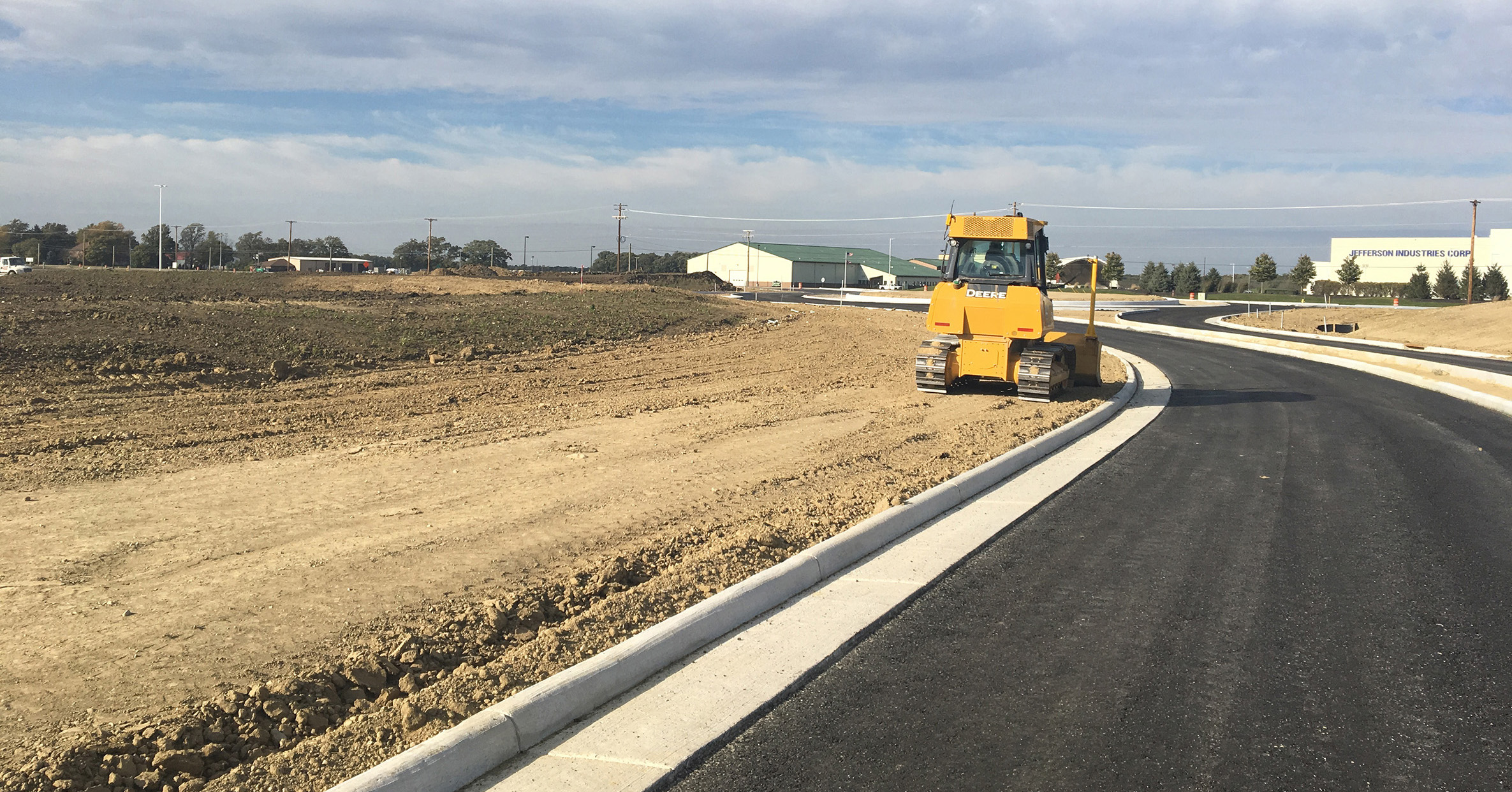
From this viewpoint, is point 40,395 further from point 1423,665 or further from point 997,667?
point 1423,665

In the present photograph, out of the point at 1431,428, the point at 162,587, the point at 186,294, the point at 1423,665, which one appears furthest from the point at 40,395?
the point at 1431,428

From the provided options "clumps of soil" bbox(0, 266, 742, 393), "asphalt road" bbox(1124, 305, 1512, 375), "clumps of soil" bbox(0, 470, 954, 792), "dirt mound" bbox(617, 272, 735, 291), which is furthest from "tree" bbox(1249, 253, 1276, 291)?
"clumps of soil" bbox(0, 470, 954, 792)

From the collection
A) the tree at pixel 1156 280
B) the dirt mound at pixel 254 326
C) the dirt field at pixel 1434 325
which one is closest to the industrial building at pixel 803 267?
the tree at pixel 1156 280

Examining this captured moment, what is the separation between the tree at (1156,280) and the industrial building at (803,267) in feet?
78.7

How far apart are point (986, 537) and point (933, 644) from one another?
2428 mm

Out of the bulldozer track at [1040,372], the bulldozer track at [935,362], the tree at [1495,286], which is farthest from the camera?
the tree at [1495,286]

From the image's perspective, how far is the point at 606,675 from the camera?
187 inches

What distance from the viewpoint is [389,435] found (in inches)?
453

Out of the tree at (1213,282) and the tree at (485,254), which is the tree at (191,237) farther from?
the tree at (1213,282)

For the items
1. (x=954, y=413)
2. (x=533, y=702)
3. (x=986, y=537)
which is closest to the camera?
(x=533, y=702)

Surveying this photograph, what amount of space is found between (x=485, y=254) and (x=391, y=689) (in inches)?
5014

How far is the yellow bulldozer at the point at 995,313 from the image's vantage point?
15914mm

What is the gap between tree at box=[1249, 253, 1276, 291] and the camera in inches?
3831

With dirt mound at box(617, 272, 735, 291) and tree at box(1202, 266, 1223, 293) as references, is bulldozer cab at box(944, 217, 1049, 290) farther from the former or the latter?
tree at box(1202, 266, 1223, 293)
